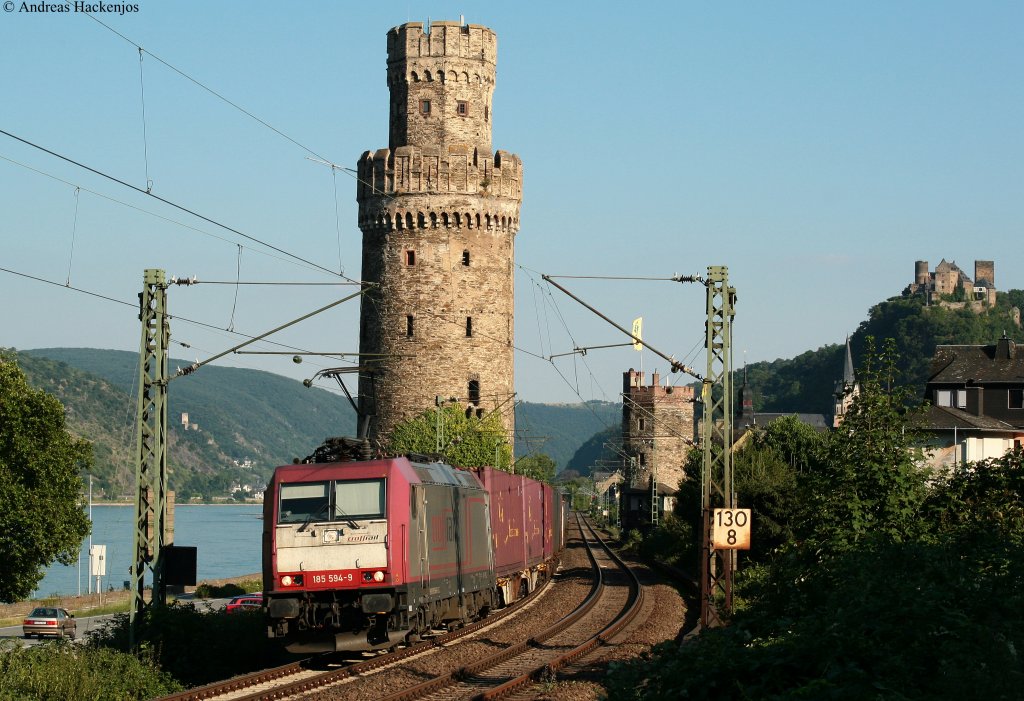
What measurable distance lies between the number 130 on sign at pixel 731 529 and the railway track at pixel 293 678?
596cm

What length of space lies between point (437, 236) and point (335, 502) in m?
53.8

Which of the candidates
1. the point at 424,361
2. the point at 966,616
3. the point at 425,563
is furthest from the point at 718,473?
the point at 966,616

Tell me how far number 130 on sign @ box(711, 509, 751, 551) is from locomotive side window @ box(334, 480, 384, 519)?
703 cm

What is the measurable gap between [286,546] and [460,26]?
58612 millimetres

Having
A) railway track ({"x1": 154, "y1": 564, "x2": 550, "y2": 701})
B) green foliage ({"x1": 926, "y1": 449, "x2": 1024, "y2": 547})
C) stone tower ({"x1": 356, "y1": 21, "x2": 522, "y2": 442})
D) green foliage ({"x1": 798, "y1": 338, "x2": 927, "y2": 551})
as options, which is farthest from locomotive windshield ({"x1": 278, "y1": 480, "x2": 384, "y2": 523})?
stone tower ({"x1": 356, "y1": 21, "x2": 522, "y2": 442})

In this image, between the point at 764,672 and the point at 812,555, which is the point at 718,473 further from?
the point at 764,672

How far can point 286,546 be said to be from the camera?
24953 millimetres

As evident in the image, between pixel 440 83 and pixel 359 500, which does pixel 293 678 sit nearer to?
pixel 359 500

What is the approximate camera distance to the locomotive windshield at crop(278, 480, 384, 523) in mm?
24953

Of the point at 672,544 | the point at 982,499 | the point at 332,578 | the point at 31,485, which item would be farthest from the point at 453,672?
the point at 672,544

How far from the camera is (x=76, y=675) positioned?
21.3 metres

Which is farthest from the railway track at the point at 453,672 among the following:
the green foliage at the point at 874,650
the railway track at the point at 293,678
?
the green foliage at the point at 874,650

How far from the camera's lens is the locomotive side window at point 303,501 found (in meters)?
25.0

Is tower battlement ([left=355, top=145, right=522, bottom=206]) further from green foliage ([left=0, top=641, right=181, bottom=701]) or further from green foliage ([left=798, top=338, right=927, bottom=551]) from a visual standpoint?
green foliage ([left=0, top=641, right=181, bottom=701])
